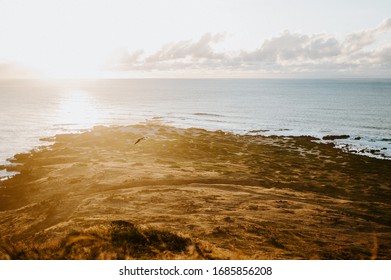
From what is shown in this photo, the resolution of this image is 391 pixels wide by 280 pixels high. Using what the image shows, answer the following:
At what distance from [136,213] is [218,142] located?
104ft

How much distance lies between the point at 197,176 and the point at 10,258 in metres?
19.3

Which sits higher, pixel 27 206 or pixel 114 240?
pixel 114 240

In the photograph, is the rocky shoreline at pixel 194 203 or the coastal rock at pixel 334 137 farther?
the coastal rock at pixel 334 137

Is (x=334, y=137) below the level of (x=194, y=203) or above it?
below

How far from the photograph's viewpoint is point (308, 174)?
110ft

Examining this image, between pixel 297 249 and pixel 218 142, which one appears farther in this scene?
pixel 218 142

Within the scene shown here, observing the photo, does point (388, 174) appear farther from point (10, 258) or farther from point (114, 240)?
point (10, 258)

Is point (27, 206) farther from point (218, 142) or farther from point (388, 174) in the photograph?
point (388, 174)

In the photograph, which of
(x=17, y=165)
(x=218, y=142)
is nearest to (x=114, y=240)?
(x=17, y=165)

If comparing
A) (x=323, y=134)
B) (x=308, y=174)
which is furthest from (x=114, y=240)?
(x=323, y=134)

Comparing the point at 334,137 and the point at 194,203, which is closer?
the point at 194,203

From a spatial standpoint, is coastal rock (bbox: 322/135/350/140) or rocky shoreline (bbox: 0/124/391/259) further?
coastal rock (bbox: 322/135/350/140)
